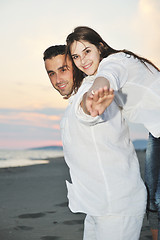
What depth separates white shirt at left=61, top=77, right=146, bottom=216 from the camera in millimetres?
1489

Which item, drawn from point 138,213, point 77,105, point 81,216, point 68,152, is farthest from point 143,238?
point 77,105

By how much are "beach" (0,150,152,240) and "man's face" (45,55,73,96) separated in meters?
1.66

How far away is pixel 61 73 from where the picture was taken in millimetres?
2188

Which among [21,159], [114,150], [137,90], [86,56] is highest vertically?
[86,56]

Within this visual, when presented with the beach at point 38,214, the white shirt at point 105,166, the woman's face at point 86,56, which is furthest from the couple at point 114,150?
the beach at point 38,214

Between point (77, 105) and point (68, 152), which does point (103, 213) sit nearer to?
point (68, 152)

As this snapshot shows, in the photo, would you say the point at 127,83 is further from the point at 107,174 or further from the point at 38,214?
the point at 38,214

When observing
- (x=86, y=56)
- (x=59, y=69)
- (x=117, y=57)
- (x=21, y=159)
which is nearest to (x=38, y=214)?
(x=59, y=69)

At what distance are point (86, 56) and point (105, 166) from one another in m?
0.73

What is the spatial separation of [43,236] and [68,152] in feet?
6.37

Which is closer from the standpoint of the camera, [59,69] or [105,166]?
[105,166]

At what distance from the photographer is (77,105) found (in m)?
1.31

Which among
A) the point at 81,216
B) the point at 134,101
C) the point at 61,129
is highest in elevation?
the point at 134,101

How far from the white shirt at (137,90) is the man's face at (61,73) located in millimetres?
605
